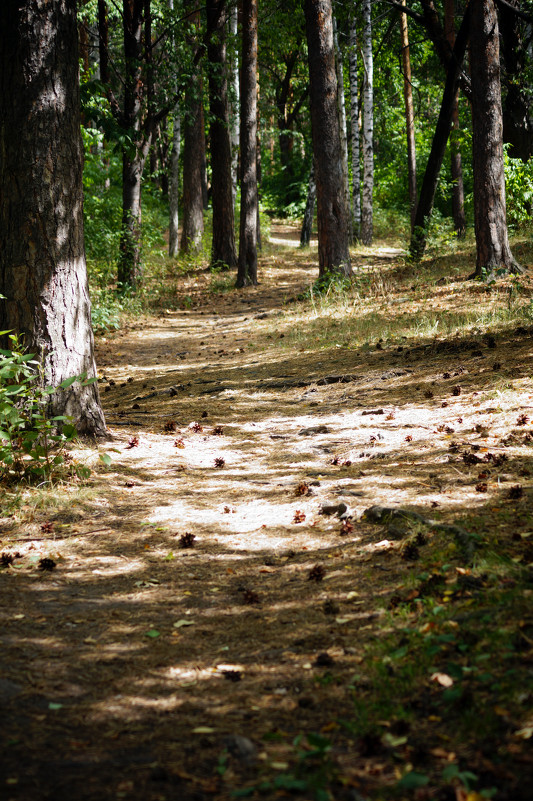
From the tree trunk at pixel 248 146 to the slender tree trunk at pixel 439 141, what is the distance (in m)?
3.65

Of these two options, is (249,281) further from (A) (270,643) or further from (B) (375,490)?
(A) (270,643)

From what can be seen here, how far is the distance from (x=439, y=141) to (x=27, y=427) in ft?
36.5

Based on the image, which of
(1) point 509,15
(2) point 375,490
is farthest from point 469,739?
(1) point 509,15

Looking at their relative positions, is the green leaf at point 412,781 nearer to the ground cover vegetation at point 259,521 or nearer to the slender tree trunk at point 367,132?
the ground cover vegetation at point 259,521

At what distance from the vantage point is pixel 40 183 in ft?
14.8

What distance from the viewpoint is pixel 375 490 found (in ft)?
13.1

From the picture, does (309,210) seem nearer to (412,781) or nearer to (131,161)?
(131,161)

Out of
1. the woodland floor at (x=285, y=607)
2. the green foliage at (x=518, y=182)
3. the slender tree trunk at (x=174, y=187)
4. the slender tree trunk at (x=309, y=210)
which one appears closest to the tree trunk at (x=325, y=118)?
the green foliage at (x=518, y=182)

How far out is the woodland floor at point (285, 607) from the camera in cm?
185

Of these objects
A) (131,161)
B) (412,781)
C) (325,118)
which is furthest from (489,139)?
(412,781)

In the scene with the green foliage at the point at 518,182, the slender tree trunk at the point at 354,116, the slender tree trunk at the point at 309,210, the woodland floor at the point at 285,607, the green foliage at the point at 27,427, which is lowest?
the woodland floor at the point at 285,607

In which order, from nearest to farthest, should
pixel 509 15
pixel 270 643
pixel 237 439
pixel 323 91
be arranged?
pixel 270 643 → pixel 237 439 → pixel 323 91 → pixel 509 15

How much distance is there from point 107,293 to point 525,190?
8.38 meters

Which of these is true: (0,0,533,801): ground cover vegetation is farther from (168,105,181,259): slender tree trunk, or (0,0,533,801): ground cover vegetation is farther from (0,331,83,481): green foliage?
(168,105,181,259): slender tree trunk
